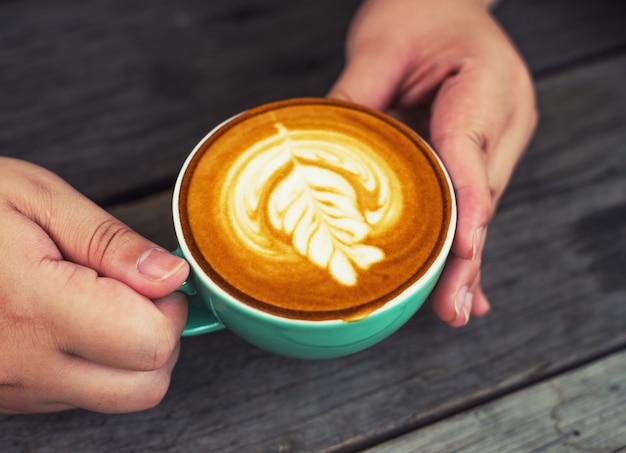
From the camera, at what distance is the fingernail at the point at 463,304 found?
0.92 m

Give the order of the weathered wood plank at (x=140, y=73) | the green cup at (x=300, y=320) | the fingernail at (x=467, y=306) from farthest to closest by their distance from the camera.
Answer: the weathered wood plank at (x=140, y=73), the fingernail at (x=467, y=306), the green cup at (x=300, y=320)

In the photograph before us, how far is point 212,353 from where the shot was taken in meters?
1.00

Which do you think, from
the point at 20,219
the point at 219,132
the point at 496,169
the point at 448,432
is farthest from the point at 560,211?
the point at 20,219

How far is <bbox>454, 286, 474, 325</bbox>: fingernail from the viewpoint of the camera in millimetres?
919

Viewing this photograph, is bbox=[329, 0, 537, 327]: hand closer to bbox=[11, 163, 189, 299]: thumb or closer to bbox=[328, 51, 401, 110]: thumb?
bbox=[328, 51, 401, 110]: thumb

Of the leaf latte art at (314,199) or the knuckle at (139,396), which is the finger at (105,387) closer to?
the knuckle at (139,396)

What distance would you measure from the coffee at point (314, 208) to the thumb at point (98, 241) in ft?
0.16

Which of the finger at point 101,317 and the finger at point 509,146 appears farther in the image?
the finger at point 509,146

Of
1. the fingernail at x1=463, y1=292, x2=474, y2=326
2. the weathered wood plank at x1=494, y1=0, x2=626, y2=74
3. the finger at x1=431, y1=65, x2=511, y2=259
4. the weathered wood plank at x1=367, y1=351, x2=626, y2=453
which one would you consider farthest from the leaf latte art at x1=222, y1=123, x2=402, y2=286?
the weathered wood plank at x1=494, y1=0, x2=626, y2=74

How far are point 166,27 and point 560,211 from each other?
1027mm

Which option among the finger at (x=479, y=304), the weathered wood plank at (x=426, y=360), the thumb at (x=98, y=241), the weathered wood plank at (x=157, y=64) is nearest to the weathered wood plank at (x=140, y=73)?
the weathered wood plank at (x=157, y=64)

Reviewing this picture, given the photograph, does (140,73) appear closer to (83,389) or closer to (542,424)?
(83,389)

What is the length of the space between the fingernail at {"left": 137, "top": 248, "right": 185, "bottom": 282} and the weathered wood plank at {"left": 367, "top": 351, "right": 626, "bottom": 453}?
1.40 ft

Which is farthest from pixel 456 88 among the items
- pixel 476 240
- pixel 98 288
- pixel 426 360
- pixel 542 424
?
pixel 98 288
